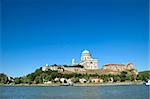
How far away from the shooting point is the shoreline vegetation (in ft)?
123

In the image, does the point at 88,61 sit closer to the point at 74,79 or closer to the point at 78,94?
the point at 74,79

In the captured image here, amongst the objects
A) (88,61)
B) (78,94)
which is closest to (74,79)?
(88,61)

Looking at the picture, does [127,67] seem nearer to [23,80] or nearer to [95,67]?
[95,67]

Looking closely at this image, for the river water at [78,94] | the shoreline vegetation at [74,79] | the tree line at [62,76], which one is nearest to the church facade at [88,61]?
the shoreline vegetation at [74,79]

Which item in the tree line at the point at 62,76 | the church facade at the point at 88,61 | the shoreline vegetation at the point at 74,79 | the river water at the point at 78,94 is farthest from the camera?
the church facade at the point at 88,61

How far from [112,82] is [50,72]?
7357mm

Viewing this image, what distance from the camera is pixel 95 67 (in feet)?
145

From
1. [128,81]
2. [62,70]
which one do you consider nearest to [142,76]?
[128,81]

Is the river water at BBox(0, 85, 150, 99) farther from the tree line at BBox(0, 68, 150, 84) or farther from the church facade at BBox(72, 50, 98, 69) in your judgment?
the church facade at BBox(72, 50, 98, 69)

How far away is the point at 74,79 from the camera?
38156mm

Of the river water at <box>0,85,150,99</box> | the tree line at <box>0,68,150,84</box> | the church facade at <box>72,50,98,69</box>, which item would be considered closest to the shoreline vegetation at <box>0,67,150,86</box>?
the tree line at <box>0,68,150,84</box>

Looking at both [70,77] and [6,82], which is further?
[70,77]

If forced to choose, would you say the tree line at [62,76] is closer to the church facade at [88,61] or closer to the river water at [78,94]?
the church facade at [88,61]

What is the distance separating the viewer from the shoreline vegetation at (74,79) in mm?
37359
